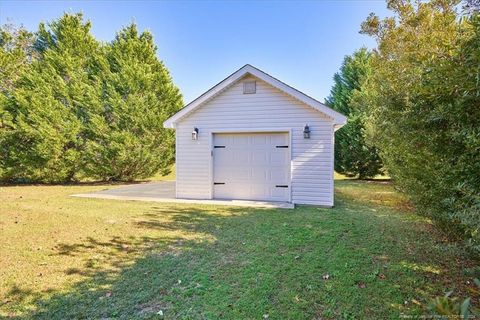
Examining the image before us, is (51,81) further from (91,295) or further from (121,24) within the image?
(91,295)

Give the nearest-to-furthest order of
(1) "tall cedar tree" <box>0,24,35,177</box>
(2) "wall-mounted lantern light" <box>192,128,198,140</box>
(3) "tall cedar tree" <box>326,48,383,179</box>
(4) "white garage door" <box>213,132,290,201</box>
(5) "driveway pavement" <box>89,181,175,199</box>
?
(4) "white garage door" <box>213,132,290,201</box>, (2) "wall-mounted lantern light" <box>192,128,198,140</box>, (5) "driveway pavement" <box>89,181,175,199</box>, (1) "tall cedar tree" <box>0,24,35,177</box>, (3) "tall cedar tree" <box>326,48,383,179</box>

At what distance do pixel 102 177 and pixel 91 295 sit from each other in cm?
1191

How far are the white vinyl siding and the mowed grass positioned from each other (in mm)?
1744

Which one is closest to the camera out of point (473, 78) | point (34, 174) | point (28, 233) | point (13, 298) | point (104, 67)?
point (473, 78)

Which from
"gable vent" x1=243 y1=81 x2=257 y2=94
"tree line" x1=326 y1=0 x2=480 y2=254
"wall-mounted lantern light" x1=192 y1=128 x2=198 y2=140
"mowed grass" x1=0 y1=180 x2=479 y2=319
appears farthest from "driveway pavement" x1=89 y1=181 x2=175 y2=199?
"tree line" x1=326 y1=0 x2=480 y2=254

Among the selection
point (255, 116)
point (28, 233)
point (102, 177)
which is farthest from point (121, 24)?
point (28, 233)

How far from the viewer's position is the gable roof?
732 cm

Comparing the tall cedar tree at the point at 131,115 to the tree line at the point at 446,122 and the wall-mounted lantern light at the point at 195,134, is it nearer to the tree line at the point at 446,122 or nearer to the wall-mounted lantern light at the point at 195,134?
the wall-mounted lantern light at the point at 195,134

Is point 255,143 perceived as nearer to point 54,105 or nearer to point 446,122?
point 446,122

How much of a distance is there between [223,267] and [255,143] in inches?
204

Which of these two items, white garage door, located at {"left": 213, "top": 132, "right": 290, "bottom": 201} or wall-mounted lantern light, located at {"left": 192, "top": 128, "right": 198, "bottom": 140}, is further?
wall-mounted lantern light, located at {"left": 192, "top": 128, "right": 198, "bottom": 140}

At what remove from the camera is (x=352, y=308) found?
250cm

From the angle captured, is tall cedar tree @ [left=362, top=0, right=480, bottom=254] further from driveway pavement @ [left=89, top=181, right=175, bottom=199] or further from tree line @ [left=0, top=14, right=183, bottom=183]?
tree line @ [left=0, top=14, right=183, bottom=183]

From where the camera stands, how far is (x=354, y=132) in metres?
15.4
